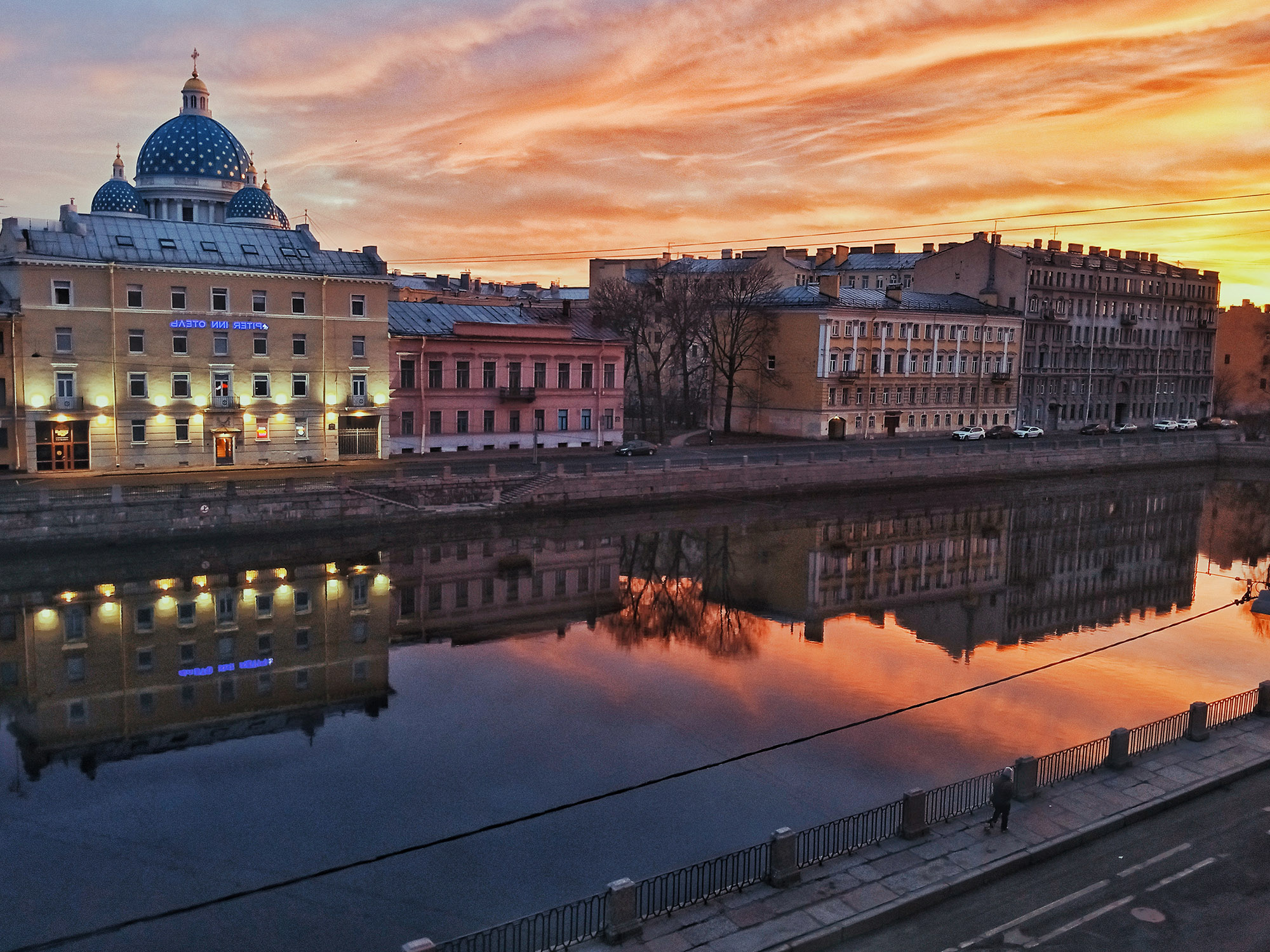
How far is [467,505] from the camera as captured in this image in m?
45.1

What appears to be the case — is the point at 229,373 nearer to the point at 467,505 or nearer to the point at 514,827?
the point at 467,505

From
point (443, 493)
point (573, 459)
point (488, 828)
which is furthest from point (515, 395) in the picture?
point (488, 828)

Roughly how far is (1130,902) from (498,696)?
47.2ft

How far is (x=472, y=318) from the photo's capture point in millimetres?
56969

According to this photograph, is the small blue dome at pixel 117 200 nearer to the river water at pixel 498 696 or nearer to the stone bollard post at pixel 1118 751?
the river water at pixel 498 696

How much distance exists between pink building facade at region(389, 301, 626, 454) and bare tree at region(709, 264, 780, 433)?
10.1 m

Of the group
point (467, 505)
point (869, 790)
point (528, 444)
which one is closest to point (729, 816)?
point (869, 790)

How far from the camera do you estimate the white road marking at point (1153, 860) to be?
14.4 m

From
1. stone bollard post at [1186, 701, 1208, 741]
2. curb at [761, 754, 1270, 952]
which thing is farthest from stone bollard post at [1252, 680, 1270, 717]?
curb at [761, 754, 1270, 952]

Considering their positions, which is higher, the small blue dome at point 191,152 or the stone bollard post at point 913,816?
the small blue dome at point 191,152

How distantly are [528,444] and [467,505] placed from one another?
41.4 ft

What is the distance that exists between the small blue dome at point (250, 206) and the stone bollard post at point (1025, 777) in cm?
6625

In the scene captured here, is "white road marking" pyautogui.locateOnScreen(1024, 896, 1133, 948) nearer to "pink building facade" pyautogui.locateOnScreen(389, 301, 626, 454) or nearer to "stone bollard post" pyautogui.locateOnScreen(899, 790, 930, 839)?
"stone bollard post" pyautogui.locateOnScreen(899, 790, 930, 839)

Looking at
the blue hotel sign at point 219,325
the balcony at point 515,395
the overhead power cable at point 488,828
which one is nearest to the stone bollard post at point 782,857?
the overhead power cable at point 488,828
